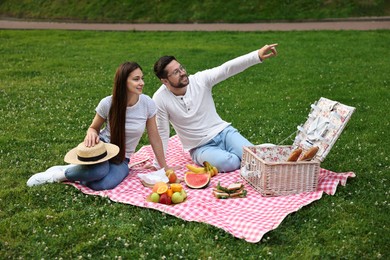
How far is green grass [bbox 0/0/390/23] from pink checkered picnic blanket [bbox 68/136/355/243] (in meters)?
20.1

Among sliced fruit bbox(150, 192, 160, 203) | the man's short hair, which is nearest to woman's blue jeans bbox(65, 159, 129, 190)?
sliced fruit bbox(150, 192, 160, 203)

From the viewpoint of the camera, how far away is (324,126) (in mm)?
6785

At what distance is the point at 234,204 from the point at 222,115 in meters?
4.36

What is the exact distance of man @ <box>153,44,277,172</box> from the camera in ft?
23.6

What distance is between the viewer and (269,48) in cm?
692

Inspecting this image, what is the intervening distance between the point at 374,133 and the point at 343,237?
156 inches

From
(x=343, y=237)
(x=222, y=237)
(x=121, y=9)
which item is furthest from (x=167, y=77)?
(x=121, y=9)

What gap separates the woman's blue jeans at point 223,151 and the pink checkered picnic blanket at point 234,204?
14 centimetres

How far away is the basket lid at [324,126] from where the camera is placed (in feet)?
21.7

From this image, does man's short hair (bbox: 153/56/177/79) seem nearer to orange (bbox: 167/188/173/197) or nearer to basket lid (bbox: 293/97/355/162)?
orange (bbox: 167/188/173/197)

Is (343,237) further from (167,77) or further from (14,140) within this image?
(14,140)

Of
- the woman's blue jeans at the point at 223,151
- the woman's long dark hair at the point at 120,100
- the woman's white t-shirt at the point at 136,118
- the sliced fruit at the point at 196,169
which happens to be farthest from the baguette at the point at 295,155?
the woman's long dark hair at the point at 120,100

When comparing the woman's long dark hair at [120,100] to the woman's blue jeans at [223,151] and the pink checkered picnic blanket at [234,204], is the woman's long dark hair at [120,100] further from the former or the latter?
the woman's blue jeans at [223,151]

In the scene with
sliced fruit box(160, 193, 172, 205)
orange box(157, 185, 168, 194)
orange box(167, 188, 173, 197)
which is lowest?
sliced fruit box(160, 193, 172, 205)
